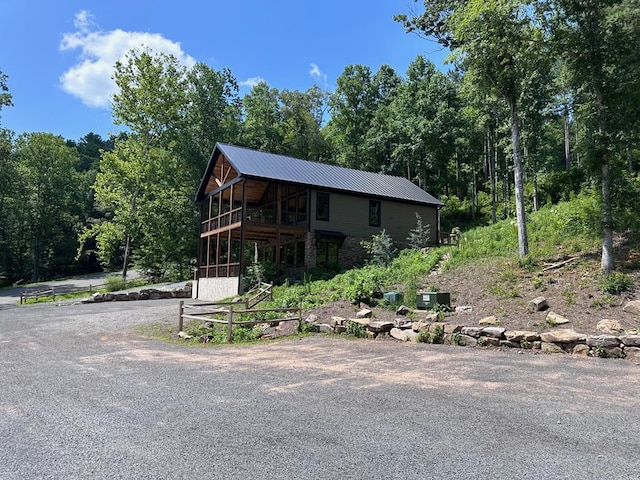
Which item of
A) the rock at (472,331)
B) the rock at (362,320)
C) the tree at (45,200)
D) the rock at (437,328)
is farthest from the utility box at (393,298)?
the tree at (45,200)

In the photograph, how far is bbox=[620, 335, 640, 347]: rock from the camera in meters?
7.63

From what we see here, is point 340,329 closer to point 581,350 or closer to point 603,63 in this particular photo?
point 581,350

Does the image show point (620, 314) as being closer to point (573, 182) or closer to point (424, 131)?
point (573, 182)

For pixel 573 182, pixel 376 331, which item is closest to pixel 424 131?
pixel 573 182

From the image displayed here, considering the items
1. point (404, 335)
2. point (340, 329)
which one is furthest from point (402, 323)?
point (340, 329)

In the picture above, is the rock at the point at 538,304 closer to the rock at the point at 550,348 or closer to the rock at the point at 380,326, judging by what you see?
the rock at the point at 550,348

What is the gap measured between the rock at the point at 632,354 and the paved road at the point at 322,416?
0.39 m

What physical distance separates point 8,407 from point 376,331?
7413mm

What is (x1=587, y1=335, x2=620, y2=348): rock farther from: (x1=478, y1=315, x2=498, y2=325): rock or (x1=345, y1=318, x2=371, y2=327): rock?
(x1=345, y1=318, x2=371, y2=327): rock

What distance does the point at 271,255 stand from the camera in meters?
29.0

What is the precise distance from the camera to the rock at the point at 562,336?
26.7ft

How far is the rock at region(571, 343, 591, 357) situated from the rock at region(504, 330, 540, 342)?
662mm

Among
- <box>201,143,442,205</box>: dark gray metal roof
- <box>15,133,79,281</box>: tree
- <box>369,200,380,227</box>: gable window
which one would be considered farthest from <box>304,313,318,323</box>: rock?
<box>15,133,79,281</box>: tree

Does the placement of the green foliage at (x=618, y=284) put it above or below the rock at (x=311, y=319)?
above
